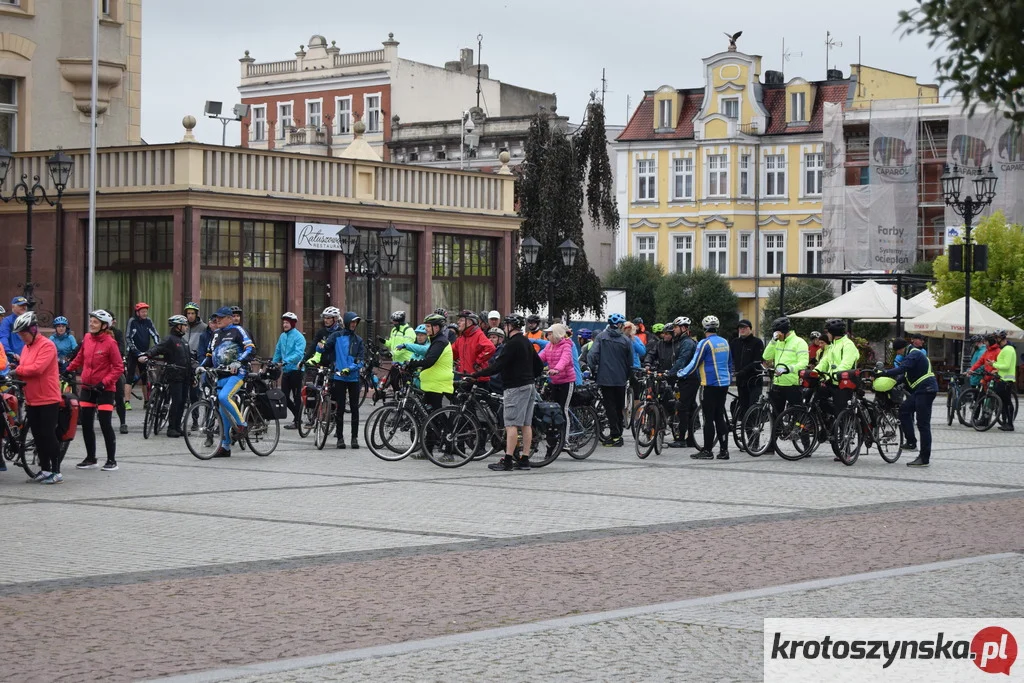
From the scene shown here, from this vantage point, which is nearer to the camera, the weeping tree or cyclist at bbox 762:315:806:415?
cyclist at bbox 762:315:806:415

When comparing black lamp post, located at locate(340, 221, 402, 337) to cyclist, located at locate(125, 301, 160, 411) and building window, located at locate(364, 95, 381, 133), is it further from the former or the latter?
building window, located at locate(364, 95, 381, 133)

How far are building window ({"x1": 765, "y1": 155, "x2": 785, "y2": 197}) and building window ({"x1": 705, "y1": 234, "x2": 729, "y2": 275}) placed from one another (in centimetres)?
306

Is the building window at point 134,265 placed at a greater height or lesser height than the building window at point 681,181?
lesser

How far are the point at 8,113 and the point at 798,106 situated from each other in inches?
1859

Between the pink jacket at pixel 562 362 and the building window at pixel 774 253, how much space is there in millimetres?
56331

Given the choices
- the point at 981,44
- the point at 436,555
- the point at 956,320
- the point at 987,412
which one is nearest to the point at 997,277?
the point at 956,320

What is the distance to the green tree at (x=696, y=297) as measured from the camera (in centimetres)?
7506

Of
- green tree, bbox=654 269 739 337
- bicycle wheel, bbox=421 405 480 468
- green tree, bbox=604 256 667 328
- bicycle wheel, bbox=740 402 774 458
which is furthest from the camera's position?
green tree, bbox=604 256 667 328

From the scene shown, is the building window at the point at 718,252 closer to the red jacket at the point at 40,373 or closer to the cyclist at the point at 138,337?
the cyclist at the point at 138,337

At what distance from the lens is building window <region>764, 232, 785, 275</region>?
76812mm

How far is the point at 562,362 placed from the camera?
841 inches

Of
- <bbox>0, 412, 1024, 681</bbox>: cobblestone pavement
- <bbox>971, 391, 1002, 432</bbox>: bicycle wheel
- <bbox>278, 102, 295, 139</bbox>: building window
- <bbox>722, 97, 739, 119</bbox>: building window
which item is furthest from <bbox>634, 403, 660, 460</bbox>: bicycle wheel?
<bbox>278, 102, 295, 139</bbox>: building window

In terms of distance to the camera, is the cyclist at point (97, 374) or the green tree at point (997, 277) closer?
the cyclist at point (97, 374)

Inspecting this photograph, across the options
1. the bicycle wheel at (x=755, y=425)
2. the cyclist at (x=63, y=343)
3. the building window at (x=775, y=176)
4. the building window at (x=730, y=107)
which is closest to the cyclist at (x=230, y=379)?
the cyclist at (x=63, y=343)
